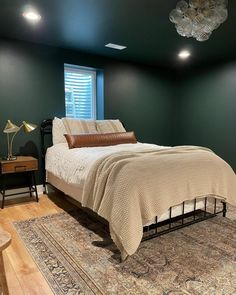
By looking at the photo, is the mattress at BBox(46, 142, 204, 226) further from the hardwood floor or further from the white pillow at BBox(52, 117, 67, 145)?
the hardwood floor

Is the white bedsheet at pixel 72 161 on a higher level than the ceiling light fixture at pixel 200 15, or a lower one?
lower

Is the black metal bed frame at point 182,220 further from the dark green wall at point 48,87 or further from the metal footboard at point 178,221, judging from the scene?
the dark green wall at point 48,87

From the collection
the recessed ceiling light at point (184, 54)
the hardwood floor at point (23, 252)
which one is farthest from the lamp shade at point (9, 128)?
the recessed ceiling light at point (184, 54)

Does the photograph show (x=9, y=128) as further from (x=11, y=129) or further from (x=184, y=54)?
(x=184, y=54)

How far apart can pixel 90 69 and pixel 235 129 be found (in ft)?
9.85

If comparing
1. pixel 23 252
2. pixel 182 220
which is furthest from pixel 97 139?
pixel 23 252

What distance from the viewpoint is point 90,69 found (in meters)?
4.50

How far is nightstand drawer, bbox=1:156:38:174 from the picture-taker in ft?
10.2

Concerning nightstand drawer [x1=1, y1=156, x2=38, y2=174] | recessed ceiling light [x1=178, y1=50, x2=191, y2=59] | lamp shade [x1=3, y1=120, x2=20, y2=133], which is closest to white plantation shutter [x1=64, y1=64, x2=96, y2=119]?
lamp shade [x1=3, y1=120, x2=20, y2=133]

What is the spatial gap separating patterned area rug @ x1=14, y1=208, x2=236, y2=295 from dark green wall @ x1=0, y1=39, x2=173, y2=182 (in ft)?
5.64

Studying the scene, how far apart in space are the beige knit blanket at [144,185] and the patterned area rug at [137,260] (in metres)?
0.22

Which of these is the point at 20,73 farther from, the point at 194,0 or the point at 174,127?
the point at 174,127

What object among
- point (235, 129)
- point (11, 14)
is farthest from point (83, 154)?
point (235, 129)

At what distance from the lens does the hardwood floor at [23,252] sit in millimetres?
1684
